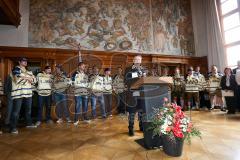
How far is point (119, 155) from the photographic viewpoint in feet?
8.04

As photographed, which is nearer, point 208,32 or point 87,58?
point 87,58

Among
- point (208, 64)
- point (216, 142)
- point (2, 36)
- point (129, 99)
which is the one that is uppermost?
point (2, 36)

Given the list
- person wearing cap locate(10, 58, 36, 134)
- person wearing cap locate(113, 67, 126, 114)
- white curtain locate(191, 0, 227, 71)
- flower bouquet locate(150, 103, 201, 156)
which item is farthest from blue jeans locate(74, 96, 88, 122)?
white curtain locate(191, 0, 227, 71)

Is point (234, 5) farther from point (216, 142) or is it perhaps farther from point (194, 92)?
point (216, 142)

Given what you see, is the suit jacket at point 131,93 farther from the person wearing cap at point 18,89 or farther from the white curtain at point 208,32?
the white curtain at point 208,32

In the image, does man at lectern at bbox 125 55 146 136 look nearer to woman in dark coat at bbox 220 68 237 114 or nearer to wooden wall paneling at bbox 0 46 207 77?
wooden wall paneling at bbox 0 46 207 77

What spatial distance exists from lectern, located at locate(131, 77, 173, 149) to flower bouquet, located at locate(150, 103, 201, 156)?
0.21m

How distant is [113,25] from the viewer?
8.22 metres

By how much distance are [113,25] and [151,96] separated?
6.04 meters

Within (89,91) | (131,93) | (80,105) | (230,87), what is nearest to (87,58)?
(89,91)

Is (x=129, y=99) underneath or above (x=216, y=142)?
above

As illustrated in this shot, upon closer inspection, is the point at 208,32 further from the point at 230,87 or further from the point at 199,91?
the point at 230,87

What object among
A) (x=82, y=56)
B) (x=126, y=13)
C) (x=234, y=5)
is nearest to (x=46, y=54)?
(x=82, y=56)

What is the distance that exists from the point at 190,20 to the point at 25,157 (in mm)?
9909
